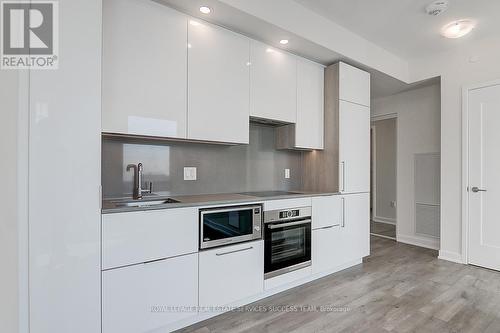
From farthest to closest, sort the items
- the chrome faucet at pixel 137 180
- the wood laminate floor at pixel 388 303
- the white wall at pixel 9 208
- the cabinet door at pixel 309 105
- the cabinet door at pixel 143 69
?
the cabinet door at pixel 309 105 → the chrome faucet at pixel 137 180 → the wood laminate floor at pixel 388 303 → the cabinet door at pixel 143 69 → the white wall at pixel 9 208

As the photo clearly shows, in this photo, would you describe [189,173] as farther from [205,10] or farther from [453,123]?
[453,123]

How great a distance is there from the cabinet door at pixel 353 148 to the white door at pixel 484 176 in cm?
130

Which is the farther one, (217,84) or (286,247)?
(286,247)

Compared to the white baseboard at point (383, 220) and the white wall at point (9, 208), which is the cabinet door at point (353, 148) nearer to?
the white wall at point (9, 208)

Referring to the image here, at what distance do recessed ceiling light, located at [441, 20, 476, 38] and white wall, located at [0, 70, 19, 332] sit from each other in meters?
3.89

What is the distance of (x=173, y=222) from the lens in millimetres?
1858

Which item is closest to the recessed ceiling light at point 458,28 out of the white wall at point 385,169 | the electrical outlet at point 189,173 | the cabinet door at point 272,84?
the cabinet door at point 272,84

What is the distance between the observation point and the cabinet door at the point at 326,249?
2.80 m

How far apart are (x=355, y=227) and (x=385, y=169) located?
3.49 meters

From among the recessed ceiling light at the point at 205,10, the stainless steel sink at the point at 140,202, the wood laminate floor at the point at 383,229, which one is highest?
the recessed ceiling light at the point at 205,10

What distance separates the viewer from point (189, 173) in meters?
2.56

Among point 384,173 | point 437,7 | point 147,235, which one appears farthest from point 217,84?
point 384,173

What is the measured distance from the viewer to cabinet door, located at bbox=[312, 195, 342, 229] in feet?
9.16

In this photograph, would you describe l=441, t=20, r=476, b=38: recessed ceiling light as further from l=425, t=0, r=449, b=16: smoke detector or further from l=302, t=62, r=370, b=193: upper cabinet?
l=302, t=62, r=370, b=193: upper cabinet
